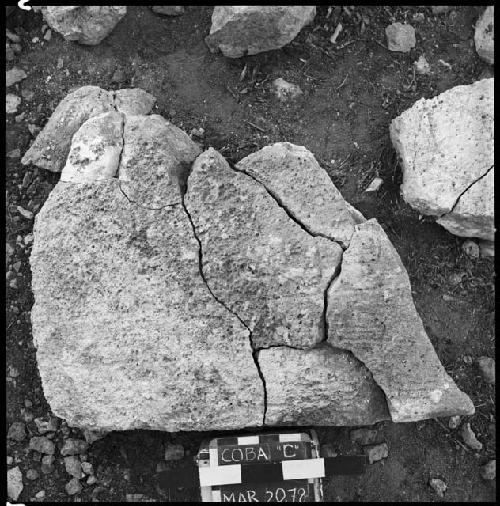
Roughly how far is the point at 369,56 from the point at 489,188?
0.89 m

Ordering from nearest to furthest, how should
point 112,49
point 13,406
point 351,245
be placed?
point 351,245
point 13,406
point 112,49

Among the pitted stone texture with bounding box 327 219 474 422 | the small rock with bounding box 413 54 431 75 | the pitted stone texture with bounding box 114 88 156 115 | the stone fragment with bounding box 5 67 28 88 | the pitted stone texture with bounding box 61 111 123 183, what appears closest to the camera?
the pitted stone texture with bounding box 327 219 474 422

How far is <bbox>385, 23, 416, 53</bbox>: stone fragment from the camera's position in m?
3.23

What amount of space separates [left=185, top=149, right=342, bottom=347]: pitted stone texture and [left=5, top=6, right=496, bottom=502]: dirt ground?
652 mm

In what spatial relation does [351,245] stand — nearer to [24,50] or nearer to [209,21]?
[209,21]

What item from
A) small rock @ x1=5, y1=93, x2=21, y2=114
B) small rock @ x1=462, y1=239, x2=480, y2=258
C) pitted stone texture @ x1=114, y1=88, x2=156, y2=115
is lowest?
small rock @ x1=462, y1=239, x2=480, y2=258

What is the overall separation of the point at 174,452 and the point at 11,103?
1763 mm

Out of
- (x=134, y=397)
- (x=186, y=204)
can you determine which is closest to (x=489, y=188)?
(x=186, y=204)

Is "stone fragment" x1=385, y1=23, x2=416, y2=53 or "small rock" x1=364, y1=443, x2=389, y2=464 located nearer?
"small rock" x1=364, y1=443, x2=389, y2=464

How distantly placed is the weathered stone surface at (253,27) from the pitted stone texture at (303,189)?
774 mm

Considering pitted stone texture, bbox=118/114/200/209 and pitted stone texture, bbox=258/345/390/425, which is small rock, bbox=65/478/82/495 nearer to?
pitted stone texture, bbox=258/345/390/425

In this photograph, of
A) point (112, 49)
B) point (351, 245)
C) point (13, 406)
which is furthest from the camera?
point (112, 49)

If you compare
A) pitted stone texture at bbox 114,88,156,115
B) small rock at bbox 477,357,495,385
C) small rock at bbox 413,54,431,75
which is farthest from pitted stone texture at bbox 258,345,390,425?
small rock at bbox 413,54,431,75

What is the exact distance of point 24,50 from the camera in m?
3.17
